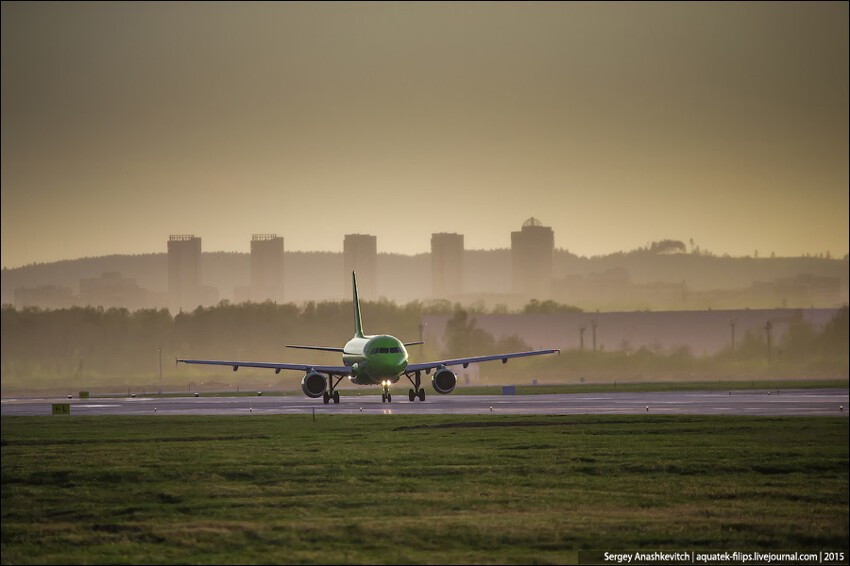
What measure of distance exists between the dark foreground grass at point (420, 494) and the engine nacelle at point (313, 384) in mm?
31316

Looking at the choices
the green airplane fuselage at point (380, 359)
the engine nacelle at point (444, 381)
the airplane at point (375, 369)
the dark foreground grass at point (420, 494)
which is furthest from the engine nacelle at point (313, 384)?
the dark foreground grass at point (420, 494)

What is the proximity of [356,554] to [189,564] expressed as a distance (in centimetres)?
361

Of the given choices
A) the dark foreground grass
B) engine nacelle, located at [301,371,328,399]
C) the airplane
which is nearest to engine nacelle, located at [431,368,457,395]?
the airplane

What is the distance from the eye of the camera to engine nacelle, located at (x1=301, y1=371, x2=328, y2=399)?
86312mm

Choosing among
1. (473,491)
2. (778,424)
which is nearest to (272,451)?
(473,491)

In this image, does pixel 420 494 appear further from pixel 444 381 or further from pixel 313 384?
pixel 444 381

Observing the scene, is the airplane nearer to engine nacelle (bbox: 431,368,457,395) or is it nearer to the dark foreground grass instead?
engine nacelle (bbox: 431,368,457,395)

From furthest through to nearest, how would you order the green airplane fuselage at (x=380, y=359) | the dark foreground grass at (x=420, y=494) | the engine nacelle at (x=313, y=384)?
1. the engine nacelle at (x=313, y=384)
2. the green airplane fuselage at (x=380, y=359)
3. the dark foreground grass at (x=420, y=494)

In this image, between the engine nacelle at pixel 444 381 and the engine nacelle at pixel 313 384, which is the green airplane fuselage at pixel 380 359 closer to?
the engine nacelle at pixel 313 384

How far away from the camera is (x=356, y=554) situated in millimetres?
24016

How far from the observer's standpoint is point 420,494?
106 ft

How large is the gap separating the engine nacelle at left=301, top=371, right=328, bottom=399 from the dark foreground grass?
31316 millimetres

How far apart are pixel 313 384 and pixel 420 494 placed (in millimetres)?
54946

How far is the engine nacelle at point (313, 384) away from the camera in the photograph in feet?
283
